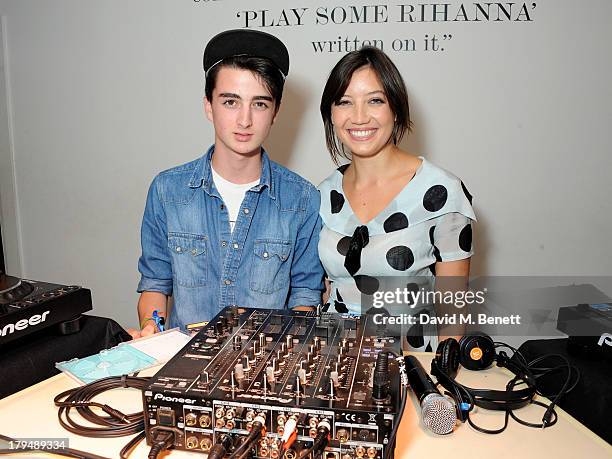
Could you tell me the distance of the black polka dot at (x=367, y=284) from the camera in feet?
5.29

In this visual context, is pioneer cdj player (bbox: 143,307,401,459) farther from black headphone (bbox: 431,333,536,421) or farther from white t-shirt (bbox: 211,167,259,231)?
white t-shirt (bbox: 211,167,259,231)

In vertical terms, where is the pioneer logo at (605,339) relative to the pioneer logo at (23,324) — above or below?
below

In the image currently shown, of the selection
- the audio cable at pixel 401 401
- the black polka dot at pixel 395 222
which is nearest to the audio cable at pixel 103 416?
the audio cable at pixel 401 401

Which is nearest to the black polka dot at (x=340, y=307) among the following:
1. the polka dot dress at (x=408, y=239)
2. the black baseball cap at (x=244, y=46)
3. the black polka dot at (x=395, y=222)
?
the polka dot dress at (x=408, y=239)

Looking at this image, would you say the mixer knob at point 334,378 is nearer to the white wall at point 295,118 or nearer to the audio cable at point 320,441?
the audio cable at point 320,441

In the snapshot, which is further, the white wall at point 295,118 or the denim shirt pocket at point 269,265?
the white wall at point 295,118

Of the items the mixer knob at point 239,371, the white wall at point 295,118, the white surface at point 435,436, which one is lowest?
the white surface at point 435,436

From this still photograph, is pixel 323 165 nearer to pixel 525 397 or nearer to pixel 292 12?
pixel 292 12

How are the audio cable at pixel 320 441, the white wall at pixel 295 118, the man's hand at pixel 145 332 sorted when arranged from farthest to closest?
the white wall at pixel 295 118 < the man's hand at pixel 145 332 < the audio cable at pixel 320 441

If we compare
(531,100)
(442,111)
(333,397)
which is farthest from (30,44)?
(333,397)

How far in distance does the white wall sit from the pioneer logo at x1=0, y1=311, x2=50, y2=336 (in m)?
1.41

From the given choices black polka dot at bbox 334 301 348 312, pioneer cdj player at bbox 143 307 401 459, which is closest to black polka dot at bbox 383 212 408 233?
black polka dot at bbox 334 301 348 312

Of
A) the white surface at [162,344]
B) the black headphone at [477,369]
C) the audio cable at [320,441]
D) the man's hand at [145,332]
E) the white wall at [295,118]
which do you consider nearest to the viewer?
the audio cable at [320,441]

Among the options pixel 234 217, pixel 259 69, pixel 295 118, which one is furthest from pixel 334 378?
pixel 295 118
